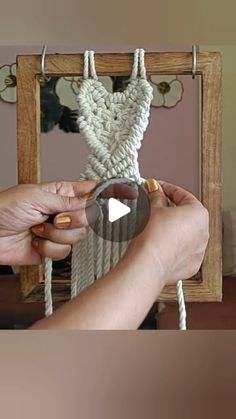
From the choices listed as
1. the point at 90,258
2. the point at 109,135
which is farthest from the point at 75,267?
the point at 109,135

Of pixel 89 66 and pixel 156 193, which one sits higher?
pixel 89 66

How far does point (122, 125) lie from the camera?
458mm

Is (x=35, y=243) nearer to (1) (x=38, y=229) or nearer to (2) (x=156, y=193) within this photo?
(1) (x=38, y=229)

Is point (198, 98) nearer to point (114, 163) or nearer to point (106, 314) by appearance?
point (114, 163)

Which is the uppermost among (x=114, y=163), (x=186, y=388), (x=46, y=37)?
(x=46, y=37)

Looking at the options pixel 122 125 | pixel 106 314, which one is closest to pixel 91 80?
pixel 122 125

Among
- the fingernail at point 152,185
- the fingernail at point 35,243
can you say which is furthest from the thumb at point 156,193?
the fingernail at point 35,243

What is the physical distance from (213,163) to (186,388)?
0.19 metres

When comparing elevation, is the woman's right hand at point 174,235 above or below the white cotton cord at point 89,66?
below

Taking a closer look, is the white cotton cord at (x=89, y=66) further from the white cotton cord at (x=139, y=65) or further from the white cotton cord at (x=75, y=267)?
the white cotton cord at (x=75, y=267)

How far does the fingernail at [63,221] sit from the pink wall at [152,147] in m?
0.04

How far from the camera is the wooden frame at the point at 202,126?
449 mm
